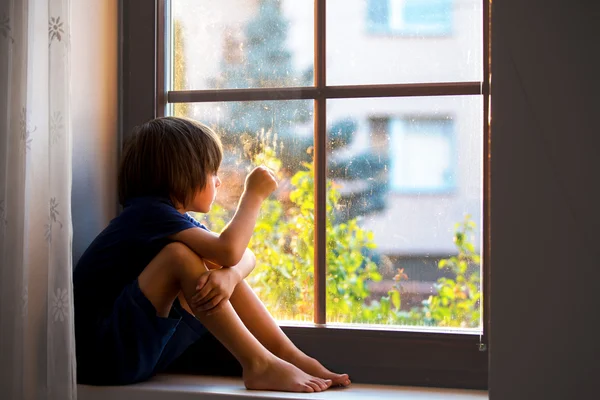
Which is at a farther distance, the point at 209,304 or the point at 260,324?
the point at 260,324

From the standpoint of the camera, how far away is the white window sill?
1400mm

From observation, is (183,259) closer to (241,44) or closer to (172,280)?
(172,280)

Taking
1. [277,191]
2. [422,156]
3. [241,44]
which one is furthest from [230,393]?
[241,44]

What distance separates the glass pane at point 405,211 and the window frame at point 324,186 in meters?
0.02

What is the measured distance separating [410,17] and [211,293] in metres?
0.78

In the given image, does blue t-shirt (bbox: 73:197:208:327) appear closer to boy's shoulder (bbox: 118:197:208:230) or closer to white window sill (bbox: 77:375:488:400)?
boy's shoulder (bbox: 118:197:208:230)

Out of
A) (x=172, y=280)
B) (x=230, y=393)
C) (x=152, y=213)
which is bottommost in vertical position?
(x=230, y=393)

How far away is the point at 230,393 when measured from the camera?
1.40 meters
